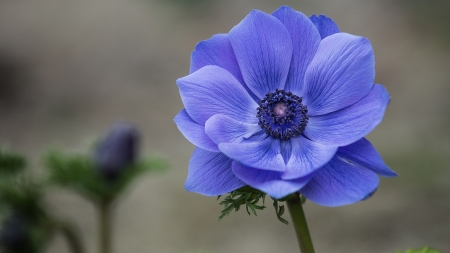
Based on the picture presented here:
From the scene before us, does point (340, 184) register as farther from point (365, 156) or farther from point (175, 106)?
point (175, 106)

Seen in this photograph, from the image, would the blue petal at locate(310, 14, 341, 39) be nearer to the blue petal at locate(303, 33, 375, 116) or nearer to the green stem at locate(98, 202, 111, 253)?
the blue petal at locate(303, 33, 375, 116)

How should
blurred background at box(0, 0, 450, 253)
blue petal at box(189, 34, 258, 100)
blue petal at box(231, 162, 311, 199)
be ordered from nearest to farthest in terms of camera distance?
blue petal at box(231, 162, 311, 199), blue petal at box(189, 34, 258, 100), blurred background at box(0, 0, 450, 253)

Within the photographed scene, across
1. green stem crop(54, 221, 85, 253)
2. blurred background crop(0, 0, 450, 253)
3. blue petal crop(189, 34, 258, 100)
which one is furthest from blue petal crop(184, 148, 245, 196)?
blurred background crop(0, 0, 450, 253)

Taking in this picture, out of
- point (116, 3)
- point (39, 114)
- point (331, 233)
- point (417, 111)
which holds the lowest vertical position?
point (331, 233)

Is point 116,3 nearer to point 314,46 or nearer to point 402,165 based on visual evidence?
point 402,165

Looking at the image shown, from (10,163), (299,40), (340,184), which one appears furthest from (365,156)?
(10,163)

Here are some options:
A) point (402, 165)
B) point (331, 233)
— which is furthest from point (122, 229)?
point (402, 165)

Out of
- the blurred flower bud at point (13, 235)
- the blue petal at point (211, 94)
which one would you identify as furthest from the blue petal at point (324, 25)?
the blurred flower bud at point (13, 235)
